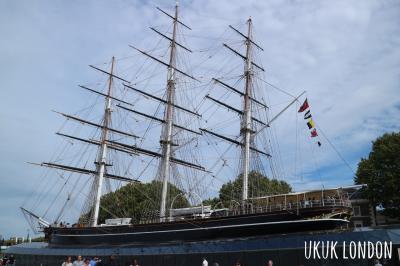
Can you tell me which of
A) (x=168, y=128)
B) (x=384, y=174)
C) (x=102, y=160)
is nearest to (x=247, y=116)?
(x=168, y=128)

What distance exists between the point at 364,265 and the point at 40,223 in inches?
1650

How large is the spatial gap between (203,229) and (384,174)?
75.7ft

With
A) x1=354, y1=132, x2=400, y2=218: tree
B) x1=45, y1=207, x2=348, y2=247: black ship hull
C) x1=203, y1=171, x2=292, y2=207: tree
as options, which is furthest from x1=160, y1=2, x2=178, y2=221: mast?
x1=354, y1=132, x2=400, y2=218: tree

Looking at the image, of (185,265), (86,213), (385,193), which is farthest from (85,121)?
(385,193)

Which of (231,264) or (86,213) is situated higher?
(86,213)

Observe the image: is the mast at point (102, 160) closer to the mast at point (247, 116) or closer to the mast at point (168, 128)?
the mast at point (168, 128)

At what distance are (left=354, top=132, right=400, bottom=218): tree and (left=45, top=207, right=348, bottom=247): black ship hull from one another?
17.8m

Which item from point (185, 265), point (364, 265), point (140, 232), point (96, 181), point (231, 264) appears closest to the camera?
point (364, 265)

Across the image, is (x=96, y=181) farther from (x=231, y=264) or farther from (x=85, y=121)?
(x=231, y=264)

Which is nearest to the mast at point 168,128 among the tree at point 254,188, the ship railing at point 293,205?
the tree at point 254,188

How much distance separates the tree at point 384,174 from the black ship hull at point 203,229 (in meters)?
17.8

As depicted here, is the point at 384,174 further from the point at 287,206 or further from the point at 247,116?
the point at 287,206

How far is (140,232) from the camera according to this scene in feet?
114

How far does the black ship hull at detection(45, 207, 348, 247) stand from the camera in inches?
1035
